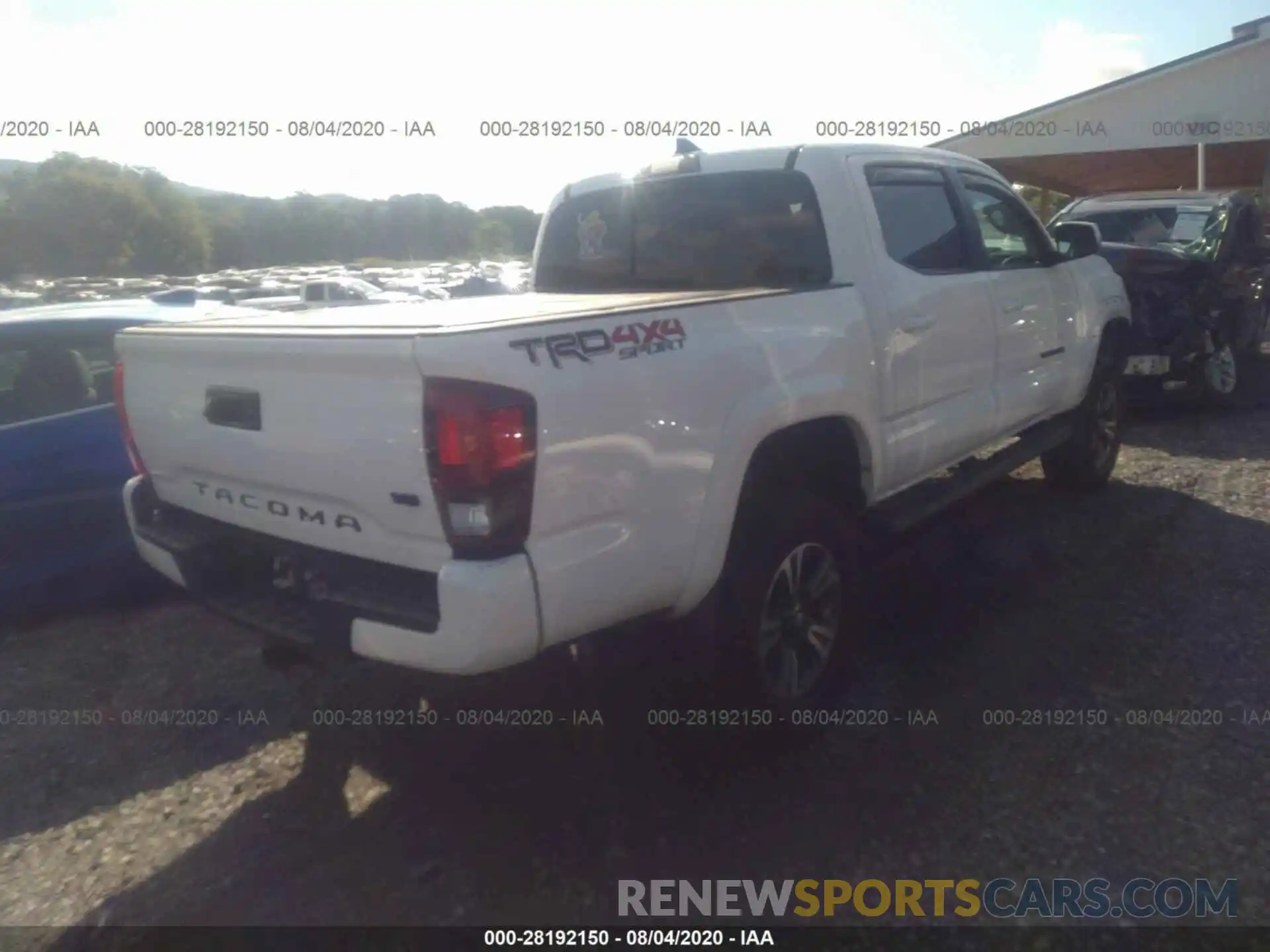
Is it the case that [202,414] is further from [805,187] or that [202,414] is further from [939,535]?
[939,535]

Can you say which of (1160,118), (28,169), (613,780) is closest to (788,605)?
(613,780)

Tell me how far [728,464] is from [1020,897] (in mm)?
1411

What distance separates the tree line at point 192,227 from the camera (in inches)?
958

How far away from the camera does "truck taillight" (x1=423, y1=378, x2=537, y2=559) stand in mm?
2471

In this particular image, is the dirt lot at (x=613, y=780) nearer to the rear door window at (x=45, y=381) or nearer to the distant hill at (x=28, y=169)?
the rear door window at (x=45, y=381)

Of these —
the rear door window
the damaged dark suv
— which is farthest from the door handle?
the damaged dark suv

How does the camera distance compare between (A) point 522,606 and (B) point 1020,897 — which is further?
(B) point 1020,897

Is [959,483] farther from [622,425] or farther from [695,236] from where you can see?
[622,425]

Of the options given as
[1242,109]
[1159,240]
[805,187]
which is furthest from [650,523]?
[1242,109]

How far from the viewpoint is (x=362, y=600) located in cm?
278

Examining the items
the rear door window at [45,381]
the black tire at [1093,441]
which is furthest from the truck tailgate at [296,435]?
the black tire at [1093,441]

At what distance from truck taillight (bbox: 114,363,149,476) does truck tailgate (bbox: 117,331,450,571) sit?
0.22 ft

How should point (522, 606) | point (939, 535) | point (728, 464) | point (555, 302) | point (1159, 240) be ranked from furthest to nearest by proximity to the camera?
point (1159, 240), point (939, 535), point (555, 302), point (728, 464), point (522, 606)

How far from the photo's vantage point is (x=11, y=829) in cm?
329
